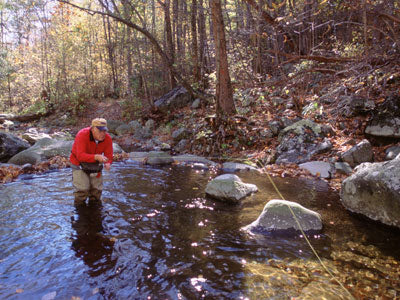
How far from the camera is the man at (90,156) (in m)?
5.11

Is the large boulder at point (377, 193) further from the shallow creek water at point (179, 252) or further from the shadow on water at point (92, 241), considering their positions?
the shadow on water at point (92, 241)

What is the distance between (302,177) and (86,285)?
6183 mm

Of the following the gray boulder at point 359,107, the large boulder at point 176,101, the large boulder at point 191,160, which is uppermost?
the large boulder at point 176,101

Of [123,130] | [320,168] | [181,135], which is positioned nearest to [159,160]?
[181,135]

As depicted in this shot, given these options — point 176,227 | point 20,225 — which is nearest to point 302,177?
point 176,227

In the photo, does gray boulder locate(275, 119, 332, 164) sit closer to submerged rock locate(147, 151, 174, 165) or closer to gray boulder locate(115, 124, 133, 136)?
submerged rock locate(147, 151, 174, 165)

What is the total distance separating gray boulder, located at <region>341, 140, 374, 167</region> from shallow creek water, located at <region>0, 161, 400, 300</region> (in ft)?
6.38

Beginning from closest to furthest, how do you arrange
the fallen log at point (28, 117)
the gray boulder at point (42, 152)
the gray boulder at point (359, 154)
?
the gray boulder at point (359, 154) < the gray boulder at point (42, 152) < the fallen log at point (28, 117)

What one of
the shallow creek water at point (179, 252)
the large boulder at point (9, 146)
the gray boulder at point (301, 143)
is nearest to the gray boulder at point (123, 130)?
the large boulder at point (9, 146)

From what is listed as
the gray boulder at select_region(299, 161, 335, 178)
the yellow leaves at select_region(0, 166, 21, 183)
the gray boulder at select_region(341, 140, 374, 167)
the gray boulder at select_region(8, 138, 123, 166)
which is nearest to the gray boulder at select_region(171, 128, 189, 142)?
the gray boulder at select_region(8, 138, 123, 166)

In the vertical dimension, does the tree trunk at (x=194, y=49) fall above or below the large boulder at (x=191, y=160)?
above

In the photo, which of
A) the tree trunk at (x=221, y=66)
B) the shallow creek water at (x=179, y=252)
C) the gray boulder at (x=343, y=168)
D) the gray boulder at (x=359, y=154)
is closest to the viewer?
the shallow creek water at (x=179, y=252)

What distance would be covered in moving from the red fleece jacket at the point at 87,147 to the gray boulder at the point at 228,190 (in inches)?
93.4

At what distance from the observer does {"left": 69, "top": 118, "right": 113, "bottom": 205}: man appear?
511 cm
